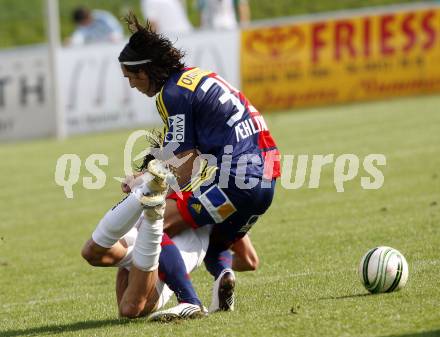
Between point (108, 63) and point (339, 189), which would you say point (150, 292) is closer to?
point (339, 189)

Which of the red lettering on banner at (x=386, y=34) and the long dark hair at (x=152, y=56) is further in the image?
the red lettering on banner at (x=386, y=34)

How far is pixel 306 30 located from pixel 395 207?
416 inches

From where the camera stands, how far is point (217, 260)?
6.32m

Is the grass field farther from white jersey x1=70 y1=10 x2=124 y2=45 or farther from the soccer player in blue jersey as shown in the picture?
white jersey x1=70 y1=10 x2=124 y2=45

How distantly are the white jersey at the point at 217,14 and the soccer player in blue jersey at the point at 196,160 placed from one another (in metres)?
14.6

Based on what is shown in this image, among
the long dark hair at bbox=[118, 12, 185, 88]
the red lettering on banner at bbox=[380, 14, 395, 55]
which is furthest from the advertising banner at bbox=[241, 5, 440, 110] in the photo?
the long dark hair at bbox=[118, 12, 185, 88]

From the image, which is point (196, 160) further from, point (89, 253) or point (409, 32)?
point (409, 32)

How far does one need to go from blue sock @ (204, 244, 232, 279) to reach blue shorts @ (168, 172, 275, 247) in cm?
34

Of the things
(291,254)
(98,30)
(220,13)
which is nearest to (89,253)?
(291,254)

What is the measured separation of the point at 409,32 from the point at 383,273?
14.1 meters

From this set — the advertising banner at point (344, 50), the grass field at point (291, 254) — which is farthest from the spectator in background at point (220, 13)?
the grass field at point (291, 254)

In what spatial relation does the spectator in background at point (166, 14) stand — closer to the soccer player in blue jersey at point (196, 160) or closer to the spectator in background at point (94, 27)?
the spectator in background at point (94, 27)

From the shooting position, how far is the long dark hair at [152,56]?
19.8 feet

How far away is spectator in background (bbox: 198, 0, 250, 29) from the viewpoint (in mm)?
20906
